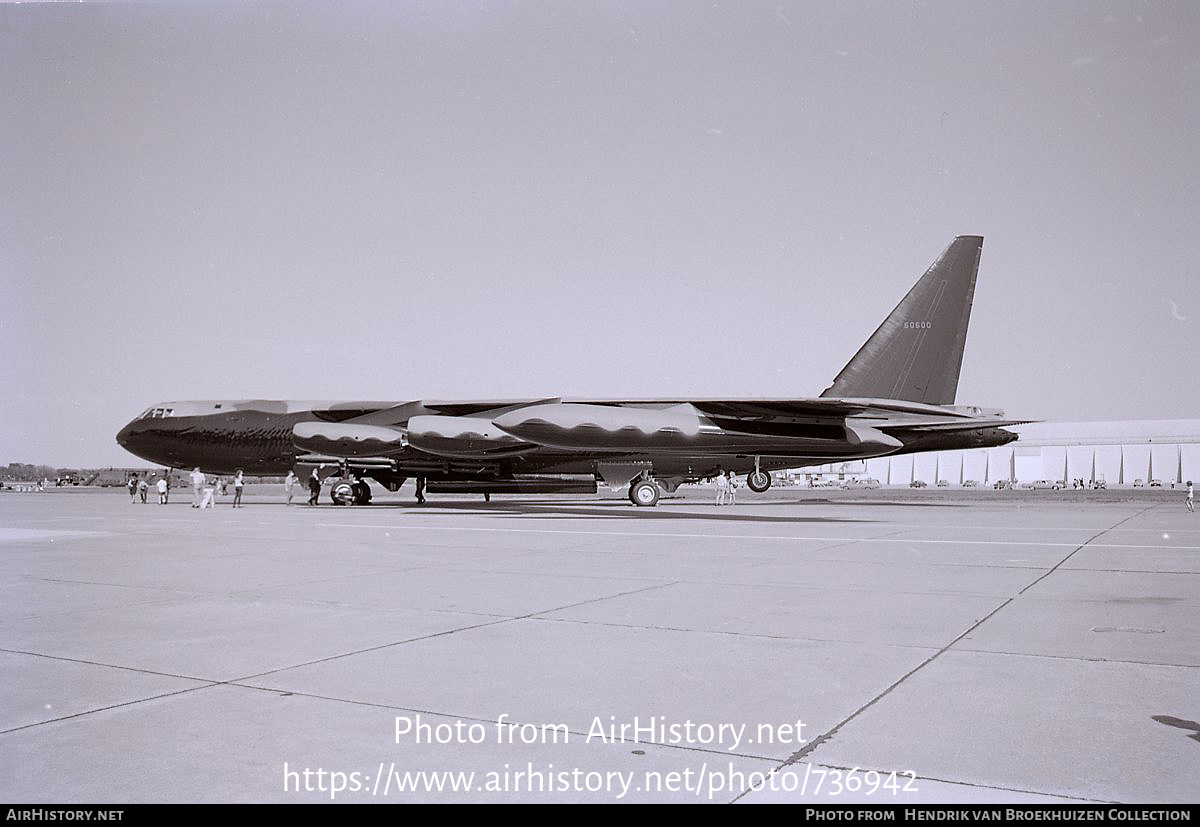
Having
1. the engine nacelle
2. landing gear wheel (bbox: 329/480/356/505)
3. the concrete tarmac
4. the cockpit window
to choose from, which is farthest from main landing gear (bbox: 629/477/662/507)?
the concrete tarmac

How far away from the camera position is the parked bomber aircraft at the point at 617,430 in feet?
67.2

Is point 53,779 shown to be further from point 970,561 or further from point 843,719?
point 970,561

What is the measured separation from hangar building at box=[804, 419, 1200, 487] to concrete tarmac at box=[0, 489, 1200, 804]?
3345 inches

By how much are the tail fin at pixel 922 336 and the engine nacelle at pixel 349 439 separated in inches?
506

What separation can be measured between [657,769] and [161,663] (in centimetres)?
327

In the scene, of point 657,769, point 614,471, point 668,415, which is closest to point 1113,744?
point 657,769

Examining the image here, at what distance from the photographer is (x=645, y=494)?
2639 centimetres

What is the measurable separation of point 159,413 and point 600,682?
27.1m

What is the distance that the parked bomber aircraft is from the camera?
67.2ft

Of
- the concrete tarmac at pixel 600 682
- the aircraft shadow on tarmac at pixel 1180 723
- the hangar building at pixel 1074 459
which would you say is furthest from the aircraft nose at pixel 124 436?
the hangar building at pixel 1074 459

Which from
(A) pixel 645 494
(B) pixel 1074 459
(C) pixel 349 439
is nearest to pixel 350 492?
(C) pixel 349 439

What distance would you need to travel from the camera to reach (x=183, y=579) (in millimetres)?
8781

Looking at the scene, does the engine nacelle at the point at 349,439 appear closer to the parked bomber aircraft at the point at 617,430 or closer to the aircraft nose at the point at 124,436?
the parked bomber aircraft at the point at 617,430

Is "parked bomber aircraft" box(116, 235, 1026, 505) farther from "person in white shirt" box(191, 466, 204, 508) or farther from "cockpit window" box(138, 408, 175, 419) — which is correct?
"person in white shirt" box(191, 466, 204, 508)
